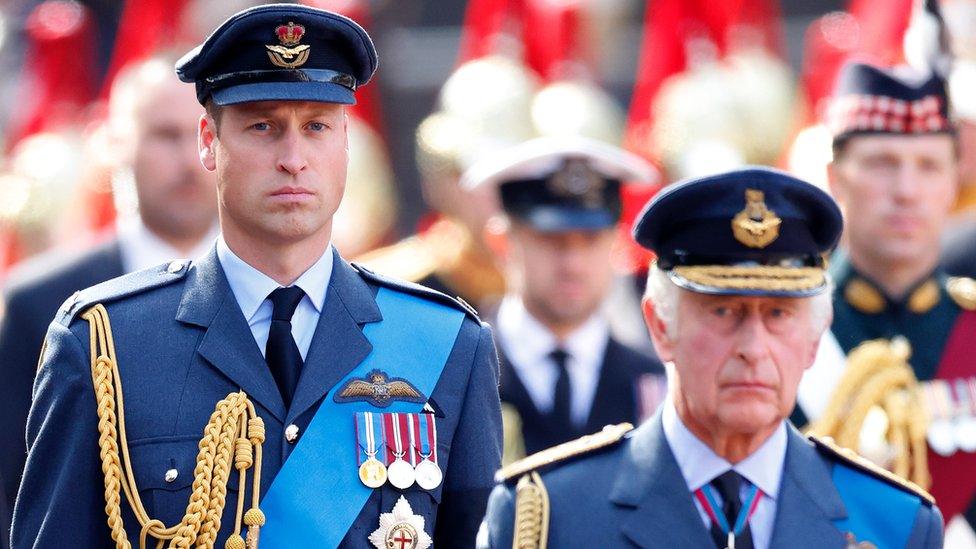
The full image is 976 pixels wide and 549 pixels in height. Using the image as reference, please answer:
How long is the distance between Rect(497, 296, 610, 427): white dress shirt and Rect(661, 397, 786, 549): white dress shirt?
322cm

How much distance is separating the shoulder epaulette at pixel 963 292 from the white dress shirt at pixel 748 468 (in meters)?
2.53

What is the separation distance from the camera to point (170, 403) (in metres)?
5.32

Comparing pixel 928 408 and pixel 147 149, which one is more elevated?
pixel 147 149

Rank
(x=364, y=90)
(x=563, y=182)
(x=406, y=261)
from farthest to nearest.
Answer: (x=364, y=90) < (x=406, y=261) < (x=563, y=182)

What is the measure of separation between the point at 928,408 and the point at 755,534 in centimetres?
238

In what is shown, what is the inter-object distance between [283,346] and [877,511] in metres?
1.29

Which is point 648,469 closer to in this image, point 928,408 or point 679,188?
point 679,188

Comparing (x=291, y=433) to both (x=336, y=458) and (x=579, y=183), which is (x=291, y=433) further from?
(x=579, y=183)

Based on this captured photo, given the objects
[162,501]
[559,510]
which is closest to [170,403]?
[162,501]

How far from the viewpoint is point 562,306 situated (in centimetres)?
866

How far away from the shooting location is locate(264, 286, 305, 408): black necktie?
17.7 ft

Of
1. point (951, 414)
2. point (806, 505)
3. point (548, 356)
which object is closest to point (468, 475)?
point (806, 505)

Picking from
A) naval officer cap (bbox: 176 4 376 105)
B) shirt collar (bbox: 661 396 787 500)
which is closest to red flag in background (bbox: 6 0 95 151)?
naval officer cap (bbox: 176 4 376 105)

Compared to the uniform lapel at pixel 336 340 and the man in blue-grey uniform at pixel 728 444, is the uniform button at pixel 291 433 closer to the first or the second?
the uniform lapel at pixel 336 340
